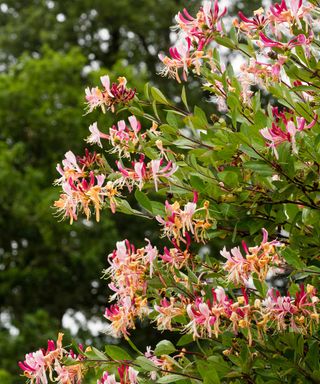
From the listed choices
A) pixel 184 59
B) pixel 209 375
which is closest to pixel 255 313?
pixel 209 375

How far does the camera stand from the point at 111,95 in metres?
2.86

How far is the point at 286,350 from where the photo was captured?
2.57m

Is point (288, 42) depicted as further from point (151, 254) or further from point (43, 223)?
point (43, 223)

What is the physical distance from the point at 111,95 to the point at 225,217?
20.6 inches

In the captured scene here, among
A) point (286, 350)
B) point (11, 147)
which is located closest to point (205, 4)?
point (286, 350)

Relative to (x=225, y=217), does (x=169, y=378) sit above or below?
below

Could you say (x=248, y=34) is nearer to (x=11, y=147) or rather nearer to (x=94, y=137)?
(x=94, y=137)

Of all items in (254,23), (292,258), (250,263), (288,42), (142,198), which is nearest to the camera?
(250,263)

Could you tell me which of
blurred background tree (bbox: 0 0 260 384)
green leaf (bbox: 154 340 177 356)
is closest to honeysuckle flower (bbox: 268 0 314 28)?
green leaf (bbox: 154 340 177 356)

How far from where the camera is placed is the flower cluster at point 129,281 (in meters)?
2.55

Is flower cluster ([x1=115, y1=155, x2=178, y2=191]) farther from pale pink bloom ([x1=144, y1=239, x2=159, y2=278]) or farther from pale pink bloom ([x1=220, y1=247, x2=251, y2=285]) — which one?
pale pink bloom ([x1=220, y1=247, x2=251, y2=285])

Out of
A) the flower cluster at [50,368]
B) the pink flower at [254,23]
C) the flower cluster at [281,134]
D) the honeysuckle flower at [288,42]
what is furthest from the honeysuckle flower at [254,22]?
the flower cluster at [50,368]

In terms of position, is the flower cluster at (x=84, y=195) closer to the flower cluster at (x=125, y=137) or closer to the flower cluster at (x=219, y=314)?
the flower cluster at (x=125, y=137)

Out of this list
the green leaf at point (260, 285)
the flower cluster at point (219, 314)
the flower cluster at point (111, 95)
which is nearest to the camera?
the flower cluster at point (219, 314)
